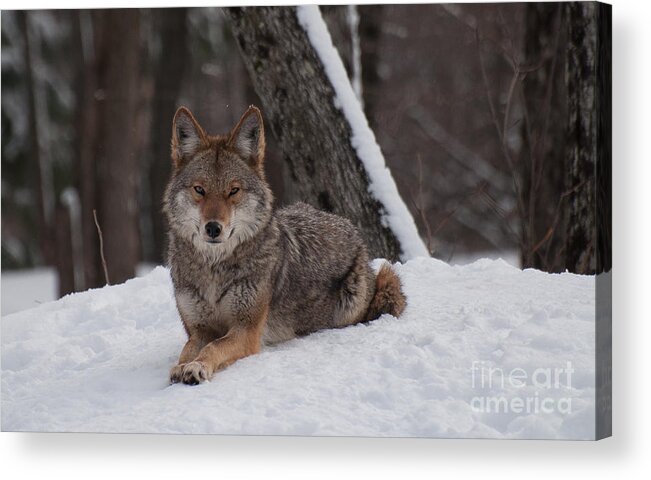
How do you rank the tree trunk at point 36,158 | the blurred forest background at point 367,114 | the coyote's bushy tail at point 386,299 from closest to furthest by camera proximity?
the coyote's bushy tail at point 386,299 < the blurred forest background at point 367,114 < the tree trunk at point 36,158

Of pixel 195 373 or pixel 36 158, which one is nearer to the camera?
pixel 195 373

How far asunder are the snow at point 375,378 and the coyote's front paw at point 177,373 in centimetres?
5

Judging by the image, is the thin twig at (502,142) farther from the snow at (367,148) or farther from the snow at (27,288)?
the snow at (27,288)

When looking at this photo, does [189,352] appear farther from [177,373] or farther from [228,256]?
→ [228,256]

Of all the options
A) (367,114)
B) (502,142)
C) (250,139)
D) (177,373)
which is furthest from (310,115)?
(177,373)

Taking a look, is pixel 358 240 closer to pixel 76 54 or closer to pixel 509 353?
pixel 509 353

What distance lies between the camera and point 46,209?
9953mm

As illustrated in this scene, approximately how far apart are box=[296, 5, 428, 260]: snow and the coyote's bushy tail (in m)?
0.92

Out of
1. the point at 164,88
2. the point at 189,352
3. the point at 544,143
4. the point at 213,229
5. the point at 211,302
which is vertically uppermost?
the point at 164,88

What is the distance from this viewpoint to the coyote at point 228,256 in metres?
5.42

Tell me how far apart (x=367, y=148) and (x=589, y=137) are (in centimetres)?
223

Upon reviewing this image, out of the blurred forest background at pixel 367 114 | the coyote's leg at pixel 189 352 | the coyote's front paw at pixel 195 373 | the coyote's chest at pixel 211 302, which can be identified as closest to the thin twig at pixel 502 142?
the blurred forest background at pixel 367 114

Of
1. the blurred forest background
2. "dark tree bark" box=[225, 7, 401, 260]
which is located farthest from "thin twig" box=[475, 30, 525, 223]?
"dark tree bark" box=[225, 7, 401, 260]

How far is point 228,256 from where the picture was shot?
5.58 m
